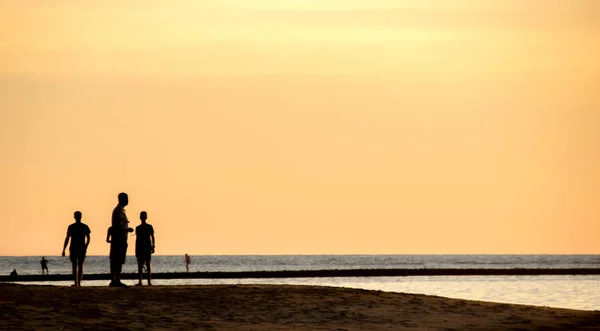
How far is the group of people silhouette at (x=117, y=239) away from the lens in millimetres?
30891

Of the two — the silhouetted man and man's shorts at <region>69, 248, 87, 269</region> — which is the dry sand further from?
man's shorts at <region>69, 248, 87, 269</region>

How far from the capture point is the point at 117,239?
31047 millimetres

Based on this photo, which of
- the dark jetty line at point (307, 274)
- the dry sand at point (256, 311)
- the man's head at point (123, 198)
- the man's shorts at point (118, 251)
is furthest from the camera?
the dark jetty line at point (307, 274)

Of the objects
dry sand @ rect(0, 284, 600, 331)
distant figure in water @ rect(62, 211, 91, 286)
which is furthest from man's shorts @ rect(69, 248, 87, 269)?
dry sand @ rect(0, 284, 600, 331)

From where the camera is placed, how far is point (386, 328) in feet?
79.4

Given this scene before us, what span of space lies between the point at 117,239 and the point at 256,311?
20.7 feet

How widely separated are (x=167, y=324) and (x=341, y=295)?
791 centimetres

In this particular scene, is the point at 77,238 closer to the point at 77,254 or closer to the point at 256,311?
the point at 77,254

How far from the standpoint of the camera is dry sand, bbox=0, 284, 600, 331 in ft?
74.9

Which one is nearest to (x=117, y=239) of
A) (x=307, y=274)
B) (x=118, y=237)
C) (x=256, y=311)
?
(x=118, y=237)

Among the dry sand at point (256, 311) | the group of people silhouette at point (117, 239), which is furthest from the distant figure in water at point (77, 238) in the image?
the dry sand at point (256, 311)

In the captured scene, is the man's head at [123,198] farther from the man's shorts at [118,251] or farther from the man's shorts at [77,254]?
the man's shorts at [77,254]

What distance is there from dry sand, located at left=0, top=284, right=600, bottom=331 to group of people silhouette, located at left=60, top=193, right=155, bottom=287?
2.06 metres

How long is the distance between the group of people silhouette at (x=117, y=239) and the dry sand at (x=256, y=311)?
206 cm
